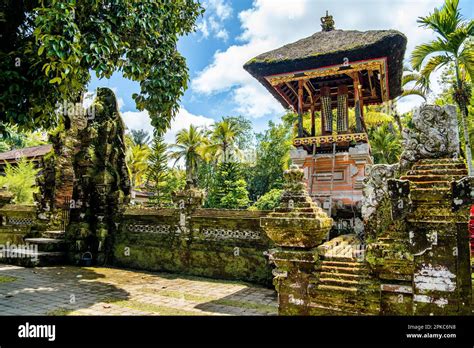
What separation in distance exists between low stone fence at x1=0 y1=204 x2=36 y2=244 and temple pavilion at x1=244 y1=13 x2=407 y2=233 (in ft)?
33.6

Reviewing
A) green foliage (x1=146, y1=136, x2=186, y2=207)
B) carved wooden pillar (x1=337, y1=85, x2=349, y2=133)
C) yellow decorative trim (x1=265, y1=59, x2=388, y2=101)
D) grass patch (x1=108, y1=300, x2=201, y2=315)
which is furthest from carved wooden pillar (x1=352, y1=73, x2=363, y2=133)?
green foliage (x1=146, y1=136, x2=186, y2=207)

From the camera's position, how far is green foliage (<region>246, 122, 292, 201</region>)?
113 feet

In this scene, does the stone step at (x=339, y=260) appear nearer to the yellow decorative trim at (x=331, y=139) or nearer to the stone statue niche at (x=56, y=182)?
the yellow decorative trim at (x=331, y=139)

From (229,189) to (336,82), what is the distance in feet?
55.2

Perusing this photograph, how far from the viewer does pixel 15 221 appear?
39.8 ft

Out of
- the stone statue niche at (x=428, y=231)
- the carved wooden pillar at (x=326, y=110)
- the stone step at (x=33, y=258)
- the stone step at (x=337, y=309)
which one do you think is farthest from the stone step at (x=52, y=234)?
the carved wooden pillar at (x=326, y=110)

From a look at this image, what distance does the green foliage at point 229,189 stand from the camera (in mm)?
28172

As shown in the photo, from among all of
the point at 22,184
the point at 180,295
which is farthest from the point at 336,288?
the point at 22,184

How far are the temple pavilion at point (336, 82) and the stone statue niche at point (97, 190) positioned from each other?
6229 millimetres

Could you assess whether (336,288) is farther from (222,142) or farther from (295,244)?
(222,142)

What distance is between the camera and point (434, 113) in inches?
150
